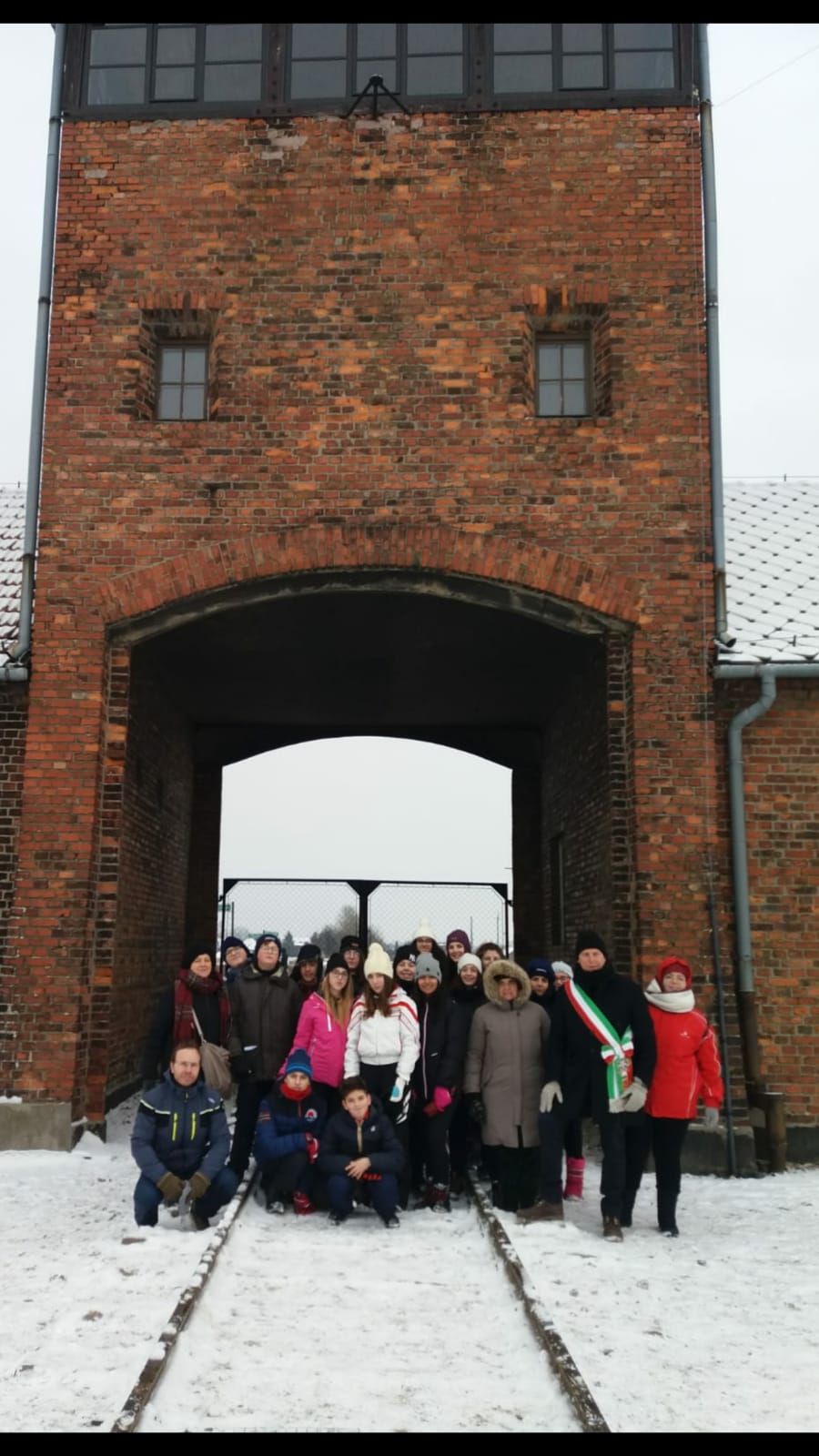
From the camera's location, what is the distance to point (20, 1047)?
908cm

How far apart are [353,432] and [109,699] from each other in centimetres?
310

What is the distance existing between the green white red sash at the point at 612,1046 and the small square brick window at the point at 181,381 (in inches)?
250

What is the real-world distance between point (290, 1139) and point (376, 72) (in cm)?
924

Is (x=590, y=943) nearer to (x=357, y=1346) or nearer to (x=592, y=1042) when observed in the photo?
(x=592, y=1042)

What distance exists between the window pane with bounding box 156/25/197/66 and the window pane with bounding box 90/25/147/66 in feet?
0.47

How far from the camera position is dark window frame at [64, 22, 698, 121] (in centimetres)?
1040

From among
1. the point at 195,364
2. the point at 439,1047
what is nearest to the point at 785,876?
the point at 439,1047

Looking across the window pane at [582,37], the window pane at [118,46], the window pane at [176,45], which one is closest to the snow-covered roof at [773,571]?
the window pane at [582,37]

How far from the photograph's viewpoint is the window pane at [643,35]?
10.5 m

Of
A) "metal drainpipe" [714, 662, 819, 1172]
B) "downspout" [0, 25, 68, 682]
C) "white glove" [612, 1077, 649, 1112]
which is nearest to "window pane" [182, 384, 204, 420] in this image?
"downspout" [0, 25, 68, 682]

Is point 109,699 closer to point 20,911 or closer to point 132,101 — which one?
point 20,911

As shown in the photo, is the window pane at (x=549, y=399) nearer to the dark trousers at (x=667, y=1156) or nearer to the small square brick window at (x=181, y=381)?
the small square brick window at (x=181, y=381)

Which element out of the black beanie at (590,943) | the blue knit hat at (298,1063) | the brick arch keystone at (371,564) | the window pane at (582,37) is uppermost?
the window pane at (582,37)
